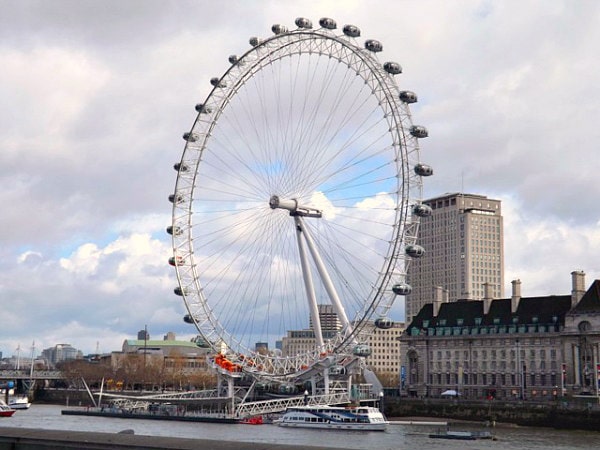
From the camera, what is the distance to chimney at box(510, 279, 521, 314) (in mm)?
89188

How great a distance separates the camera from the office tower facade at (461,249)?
18238cm

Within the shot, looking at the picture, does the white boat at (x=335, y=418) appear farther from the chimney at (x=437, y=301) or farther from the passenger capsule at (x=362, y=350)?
the chimney at (x=437, y=301)

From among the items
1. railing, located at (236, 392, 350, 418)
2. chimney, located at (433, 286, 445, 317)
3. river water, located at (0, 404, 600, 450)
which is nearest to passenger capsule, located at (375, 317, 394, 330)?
river water, located at (0, 404, 600, 450)

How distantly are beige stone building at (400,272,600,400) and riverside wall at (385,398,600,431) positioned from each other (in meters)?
7.45

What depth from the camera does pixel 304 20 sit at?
61.8m

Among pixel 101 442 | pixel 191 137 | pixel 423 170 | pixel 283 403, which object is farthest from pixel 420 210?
pixel 101 442

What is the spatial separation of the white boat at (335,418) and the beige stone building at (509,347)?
75.1 feet

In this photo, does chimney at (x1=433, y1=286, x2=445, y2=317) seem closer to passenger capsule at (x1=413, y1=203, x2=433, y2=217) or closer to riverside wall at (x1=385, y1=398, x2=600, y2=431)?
riverside wall at (x1=385, y1=398, x2=600, y2=431)

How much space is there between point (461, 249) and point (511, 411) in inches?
4373

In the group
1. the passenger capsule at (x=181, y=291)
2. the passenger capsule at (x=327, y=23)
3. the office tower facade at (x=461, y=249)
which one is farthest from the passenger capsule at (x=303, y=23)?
→ the office tower facade at (x=461, y=249)

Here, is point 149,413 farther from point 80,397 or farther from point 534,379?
point 80,397

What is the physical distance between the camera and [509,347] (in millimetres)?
88312

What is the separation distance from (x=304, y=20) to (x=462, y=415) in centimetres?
3878

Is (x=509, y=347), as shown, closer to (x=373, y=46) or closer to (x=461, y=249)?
(x=373, y=46)
